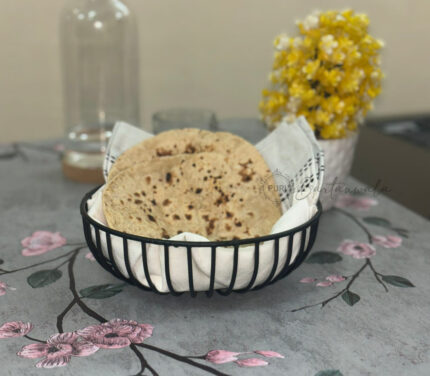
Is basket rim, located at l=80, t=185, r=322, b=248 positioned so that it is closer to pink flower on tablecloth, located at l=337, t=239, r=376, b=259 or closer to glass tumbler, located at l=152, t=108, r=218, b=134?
pink flower on tablecloth, located at l=337, t=239, r=376, b=259

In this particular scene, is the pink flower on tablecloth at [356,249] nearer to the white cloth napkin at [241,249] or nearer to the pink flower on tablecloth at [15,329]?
the white cloth napkin at [241,249]

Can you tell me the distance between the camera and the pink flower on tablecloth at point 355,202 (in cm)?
108

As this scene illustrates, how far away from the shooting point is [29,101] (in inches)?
74.2

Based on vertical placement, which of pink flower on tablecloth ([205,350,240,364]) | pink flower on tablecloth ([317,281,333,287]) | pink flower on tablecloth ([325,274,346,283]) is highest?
pink flower on tablecloth ([205,350,240,364])

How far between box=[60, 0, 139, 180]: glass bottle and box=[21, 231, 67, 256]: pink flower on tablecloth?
0.34 metres

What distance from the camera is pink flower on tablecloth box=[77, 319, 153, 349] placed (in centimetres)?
64

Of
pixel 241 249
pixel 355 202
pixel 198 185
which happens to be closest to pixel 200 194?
pixel 198 185

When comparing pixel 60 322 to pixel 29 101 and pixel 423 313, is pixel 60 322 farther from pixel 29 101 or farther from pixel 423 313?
pixel 29 101

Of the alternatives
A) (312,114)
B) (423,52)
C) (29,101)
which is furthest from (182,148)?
(423,52)

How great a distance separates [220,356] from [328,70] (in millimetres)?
538

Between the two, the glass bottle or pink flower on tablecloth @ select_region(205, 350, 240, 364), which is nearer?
pink flower on tablecloth @ select_region(205, 350, 240, 364)

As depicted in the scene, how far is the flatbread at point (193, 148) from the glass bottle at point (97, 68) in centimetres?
43

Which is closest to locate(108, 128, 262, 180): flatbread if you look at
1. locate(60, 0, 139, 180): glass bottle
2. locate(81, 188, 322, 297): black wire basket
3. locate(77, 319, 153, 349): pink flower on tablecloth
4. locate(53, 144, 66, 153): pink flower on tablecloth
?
locate(81, 188, 322, 297): black wire basket

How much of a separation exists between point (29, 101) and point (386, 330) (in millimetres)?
1538
